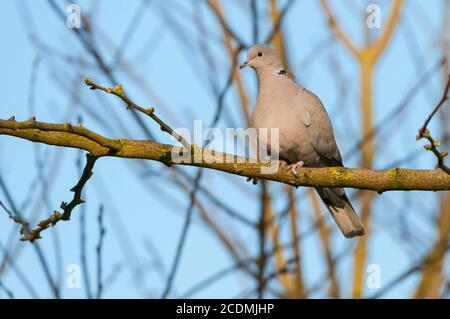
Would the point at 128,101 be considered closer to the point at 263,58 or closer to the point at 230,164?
the point at 230,164

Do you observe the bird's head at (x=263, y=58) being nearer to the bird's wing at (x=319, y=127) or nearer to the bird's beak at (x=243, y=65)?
the bird's beak at (x=243, y=65)

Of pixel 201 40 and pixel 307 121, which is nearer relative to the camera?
pixel 307 121

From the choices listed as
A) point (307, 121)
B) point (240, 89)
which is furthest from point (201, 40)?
point (307, 121)

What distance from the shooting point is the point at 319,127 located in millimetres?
5195

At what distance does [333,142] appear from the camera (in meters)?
5.34

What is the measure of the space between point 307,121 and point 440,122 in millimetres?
1861

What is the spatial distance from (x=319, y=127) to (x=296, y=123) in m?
0.22

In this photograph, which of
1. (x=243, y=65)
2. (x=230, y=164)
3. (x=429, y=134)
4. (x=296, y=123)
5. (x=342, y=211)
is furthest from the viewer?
(x=243, y=65)

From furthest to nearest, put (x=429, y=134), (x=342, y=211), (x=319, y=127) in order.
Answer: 1. (x=342, y=211)
2. (x=319, y=127)
3. (x=429, y=134)

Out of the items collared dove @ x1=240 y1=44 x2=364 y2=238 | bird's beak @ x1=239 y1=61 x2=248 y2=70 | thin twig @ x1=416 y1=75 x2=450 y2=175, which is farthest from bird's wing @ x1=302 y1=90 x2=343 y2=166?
thin twig @ x1=416 y1=75 x2=450 y2=175

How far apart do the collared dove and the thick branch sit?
2.95ft

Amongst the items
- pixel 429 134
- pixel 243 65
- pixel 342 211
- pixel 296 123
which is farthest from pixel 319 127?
pixel 429 134

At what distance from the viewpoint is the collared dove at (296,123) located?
506 cm
